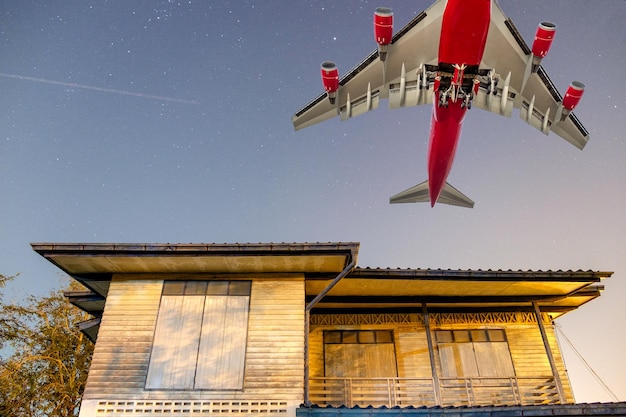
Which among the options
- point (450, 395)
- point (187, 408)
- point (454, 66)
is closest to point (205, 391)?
point (187, 408)

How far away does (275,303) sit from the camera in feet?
33.9

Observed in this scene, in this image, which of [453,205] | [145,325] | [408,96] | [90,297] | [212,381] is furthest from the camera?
[453,205]

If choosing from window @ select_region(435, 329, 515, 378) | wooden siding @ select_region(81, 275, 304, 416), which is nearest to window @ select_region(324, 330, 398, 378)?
window @ select_region(435, 329, 515, 378)

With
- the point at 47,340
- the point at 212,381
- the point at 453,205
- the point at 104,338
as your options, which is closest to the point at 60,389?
the point at 47,340

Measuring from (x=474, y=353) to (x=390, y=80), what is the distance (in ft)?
28.9

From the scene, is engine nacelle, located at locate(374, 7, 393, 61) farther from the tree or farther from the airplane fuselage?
the tree

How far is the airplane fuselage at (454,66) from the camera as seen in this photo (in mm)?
9430

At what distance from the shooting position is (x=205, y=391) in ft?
30.6

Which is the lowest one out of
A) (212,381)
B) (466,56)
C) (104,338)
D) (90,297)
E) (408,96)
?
(212,381)

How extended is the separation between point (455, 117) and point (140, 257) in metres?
9.50

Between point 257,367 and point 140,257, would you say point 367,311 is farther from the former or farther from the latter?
point 140,257

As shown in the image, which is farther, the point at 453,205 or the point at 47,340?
the point at 47,340

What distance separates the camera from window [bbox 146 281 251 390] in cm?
946

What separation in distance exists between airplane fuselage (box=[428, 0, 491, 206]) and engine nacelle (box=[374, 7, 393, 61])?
129cm
